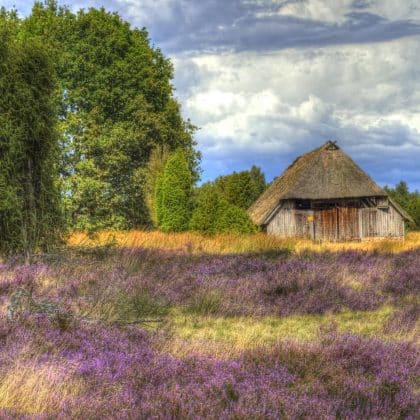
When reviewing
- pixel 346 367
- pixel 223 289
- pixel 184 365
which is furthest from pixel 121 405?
pixel 223 289

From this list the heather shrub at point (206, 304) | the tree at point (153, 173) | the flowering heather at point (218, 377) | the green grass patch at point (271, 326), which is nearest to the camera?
the flowering heather at point (218, 377)

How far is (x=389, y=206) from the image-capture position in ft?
131

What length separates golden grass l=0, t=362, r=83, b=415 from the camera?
4586 millimetres

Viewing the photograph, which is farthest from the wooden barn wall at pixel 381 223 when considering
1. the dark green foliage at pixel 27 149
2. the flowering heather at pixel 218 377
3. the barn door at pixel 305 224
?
the flowering heather at pixel 218 377

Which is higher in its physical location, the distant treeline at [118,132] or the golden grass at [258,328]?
the distant treeline at [118,132]

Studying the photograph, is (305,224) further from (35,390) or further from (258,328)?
(35,390)

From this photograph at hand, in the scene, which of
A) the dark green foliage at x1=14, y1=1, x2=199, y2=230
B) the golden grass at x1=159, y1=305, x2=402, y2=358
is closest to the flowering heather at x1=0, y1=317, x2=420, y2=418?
the golden grass at x1=159, y1=305, x2=402, y2=358

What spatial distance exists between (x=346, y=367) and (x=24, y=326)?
3.73 meters

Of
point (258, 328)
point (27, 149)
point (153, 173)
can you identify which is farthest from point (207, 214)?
point (258, 328)

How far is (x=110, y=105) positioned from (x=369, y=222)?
1992 cm

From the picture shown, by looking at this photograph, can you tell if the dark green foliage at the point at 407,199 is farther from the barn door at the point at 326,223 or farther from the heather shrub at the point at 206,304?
the heather shrub at the point at 206,304

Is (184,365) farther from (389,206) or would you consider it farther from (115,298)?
(389,206)

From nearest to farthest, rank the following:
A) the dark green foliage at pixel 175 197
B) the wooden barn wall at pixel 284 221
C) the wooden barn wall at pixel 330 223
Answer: the dark green foliage at pixel 175 197
the wooden barn wall at pixel 330 223
the wooden barn wall at pixel 284 221

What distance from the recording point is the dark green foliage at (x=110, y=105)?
39.0m
